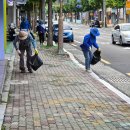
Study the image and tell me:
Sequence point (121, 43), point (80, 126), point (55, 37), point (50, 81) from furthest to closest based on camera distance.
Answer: point (55, 37) < point (121, 43) < point (50, 81) < point (80, 126)

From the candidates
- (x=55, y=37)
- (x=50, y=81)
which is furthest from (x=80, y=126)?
(x=55, y=37)

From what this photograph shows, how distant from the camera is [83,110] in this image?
29.8 feet

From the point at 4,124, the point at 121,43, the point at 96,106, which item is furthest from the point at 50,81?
the point at 121,43

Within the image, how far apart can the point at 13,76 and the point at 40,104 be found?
4.39 m

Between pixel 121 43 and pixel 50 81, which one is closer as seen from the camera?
pixel 50 81

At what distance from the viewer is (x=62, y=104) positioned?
378 inches

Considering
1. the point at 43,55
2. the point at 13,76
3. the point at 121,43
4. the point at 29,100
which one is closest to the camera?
the point at 29,100

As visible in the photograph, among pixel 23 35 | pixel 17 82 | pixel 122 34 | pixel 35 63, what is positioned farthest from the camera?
pixel 122 34

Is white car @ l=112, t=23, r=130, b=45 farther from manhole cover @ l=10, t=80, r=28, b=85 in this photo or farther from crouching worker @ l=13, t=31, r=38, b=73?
manhole cover @ l=10, t=80, r=28, b=85

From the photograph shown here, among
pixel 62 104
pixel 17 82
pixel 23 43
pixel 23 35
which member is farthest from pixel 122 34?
pixel 62 104

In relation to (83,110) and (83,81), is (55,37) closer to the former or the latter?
(83,81)

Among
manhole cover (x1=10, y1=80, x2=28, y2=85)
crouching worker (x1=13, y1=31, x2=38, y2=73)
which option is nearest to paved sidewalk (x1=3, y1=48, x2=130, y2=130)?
manhole cover (x1=10, y1=80, x2=28, y2=85)

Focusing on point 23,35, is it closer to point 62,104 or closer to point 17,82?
point 17,82

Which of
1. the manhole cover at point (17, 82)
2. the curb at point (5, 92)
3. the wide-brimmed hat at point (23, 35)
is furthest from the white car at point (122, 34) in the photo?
the manhole cover at point (17, 82)
